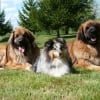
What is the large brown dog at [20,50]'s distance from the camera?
12.0m

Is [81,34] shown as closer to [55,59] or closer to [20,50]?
[20,50]

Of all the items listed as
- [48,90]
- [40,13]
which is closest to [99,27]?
[48,90]

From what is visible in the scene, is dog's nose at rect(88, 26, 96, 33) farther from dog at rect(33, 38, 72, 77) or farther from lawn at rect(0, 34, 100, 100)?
dog at rect(33, 38, 72, 77)

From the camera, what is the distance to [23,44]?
1197cm

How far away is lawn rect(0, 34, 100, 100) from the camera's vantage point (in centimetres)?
763

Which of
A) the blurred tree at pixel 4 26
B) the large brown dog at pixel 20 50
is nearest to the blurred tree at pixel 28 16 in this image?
the blurred tree at pixel 4 26

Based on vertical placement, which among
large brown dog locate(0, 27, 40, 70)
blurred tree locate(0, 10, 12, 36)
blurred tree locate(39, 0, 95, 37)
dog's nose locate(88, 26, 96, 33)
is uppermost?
dog's nose locate(88, 26, 96, 33)

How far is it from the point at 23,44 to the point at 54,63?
2.33 meters

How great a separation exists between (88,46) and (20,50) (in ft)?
6.22

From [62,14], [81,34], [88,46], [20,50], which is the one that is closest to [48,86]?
[20,50]

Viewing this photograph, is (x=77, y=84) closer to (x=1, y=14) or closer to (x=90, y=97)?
(x=90, y=97)

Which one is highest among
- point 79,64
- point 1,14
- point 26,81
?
point 26,81

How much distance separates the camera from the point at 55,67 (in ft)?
32.5

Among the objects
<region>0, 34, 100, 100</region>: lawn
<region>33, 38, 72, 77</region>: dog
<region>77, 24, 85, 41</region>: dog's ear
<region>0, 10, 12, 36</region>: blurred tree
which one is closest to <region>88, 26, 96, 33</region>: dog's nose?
<region>77, 24, 85, 41</region>: dog's ear
